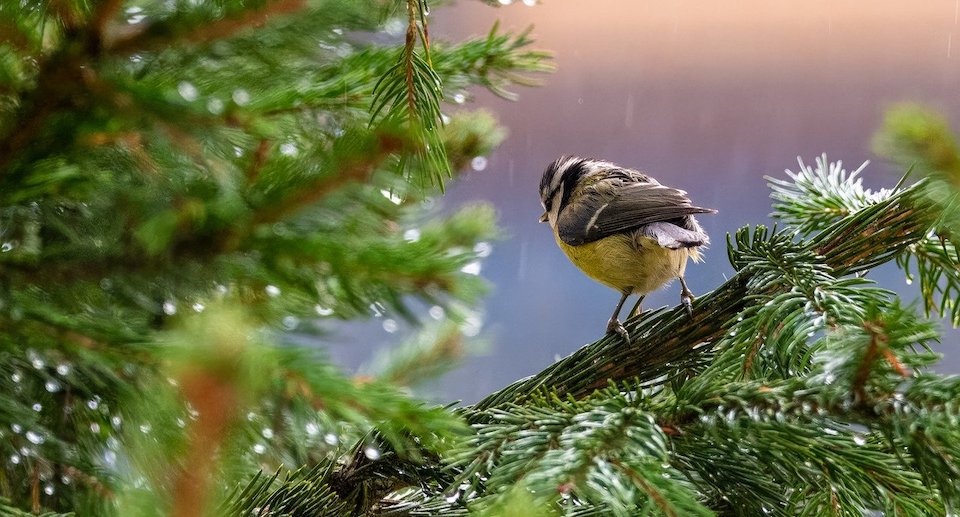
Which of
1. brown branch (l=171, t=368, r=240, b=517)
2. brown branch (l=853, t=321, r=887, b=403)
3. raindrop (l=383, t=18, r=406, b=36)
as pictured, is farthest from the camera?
raindrop (l=383, t=18, r=406, b=36)

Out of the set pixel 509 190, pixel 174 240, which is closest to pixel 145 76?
pixel 174 240

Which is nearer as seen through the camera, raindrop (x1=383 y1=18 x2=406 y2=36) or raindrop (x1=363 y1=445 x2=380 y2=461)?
raindrop (x1=363 y1=445 x2=380 y2=461)

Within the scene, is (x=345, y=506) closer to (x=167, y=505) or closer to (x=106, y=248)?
(x=106, y=248)

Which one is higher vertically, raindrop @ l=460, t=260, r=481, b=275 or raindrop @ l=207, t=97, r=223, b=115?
raindrop @ l=460, t=260, r=481, b=275

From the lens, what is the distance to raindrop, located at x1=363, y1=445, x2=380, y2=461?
0.58 m

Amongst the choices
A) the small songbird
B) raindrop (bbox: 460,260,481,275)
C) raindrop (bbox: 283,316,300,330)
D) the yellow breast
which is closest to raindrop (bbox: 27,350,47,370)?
raindrop (bbox: 283,316,300,330)

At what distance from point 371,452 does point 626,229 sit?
0.51 meters

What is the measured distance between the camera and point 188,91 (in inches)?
20.1

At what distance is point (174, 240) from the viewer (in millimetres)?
399

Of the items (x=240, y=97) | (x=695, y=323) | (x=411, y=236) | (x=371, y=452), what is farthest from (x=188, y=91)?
(x=695, y=323)

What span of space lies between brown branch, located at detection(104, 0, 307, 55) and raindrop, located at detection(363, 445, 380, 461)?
297 mm

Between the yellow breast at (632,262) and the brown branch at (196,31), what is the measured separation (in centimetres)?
54

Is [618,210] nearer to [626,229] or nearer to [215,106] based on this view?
[626,229]

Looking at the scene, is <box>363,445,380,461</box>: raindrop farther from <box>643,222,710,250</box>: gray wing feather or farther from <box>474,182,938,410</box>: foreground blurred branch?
<box>643,222,710,250</box>: gray wing feather
